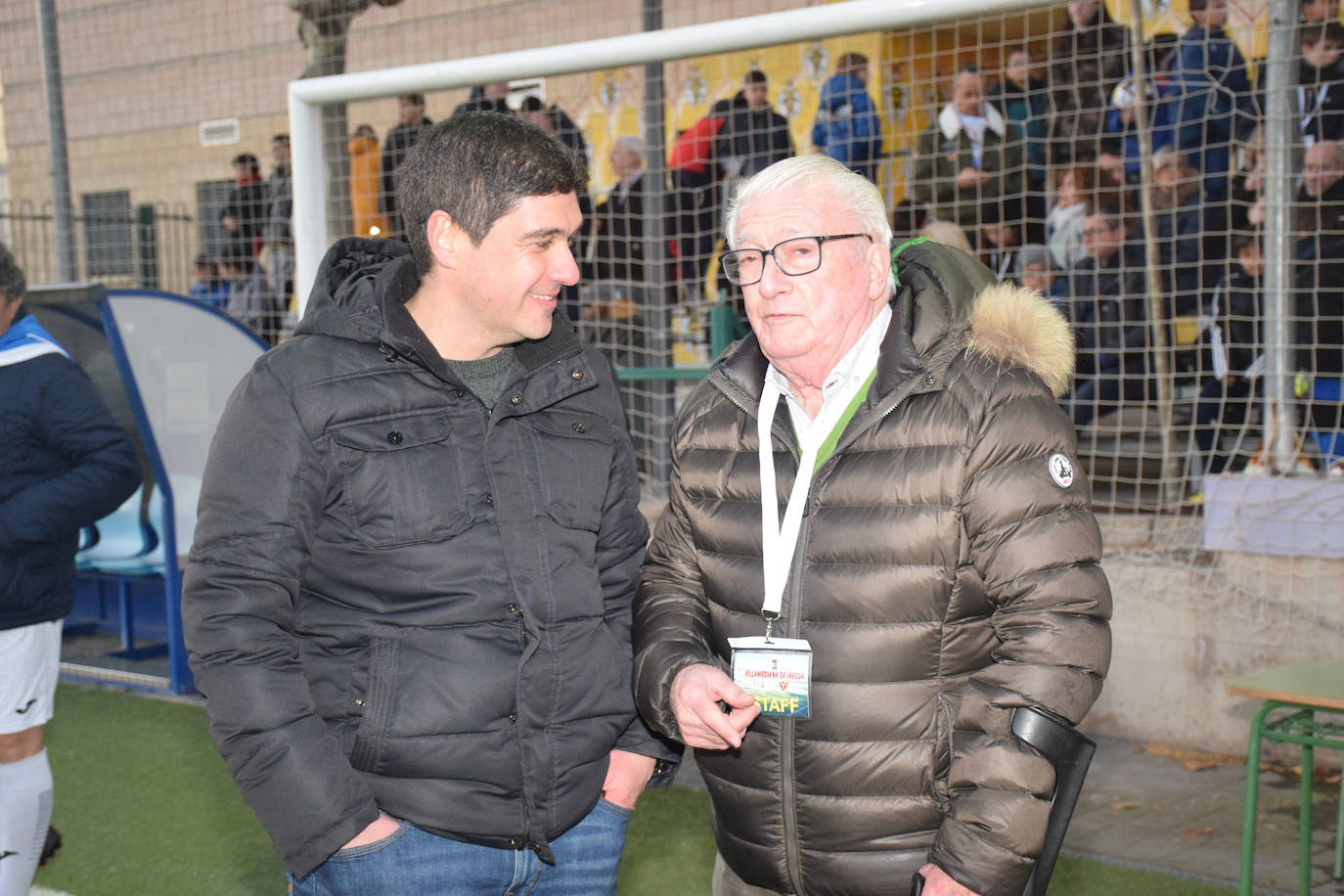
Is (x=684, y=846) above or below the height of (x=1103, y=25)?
below

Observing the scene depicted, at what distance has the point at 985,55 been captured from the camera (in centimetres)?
728

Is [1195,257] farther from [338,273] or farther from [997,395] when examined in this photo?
A: [338,273]

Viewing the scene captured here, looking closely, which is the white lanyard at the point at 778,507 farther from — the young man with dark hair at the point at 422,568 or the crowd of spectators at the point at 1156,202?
the crowd of spectators at the point at 1156,202

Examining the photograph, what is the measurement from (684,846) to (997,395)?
291 centimetres

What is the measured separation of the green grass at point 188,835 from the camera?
416 cm

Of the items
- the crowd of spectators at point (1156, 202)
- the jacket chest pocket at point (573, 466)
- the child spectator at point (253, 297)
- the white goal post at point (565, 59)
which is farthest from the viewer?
the child spectator at point (253, 297)

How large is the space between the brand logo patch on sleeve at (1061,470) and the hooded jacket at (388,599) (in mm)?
849

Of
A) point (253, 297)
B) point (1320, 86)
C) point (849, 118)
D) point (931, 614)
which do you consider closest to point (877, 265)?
point (931, 614)

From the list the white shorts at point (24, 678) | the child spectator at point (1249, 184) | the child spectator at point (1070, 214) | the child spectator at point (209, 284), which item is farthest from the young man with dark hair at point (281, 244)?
the child spectator at point (1249, 184)

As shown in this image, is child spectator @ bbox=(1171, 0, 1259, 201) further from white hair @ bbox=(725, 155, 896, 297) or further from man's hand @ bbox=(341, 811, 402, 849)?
man's hand @ bbox=(341, 811, 402, 849)

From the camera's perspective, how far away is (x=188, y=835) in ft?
15.4

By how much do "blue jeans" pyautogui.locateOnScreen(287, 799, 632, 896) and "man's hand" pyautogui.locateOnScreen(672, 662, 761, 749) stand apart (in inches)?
14.6

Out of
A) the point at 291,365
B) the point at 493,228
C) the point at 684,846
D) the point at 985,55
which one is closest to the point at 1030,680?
the point at 493,228

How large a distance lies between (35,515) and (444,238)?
2157 millimetres
